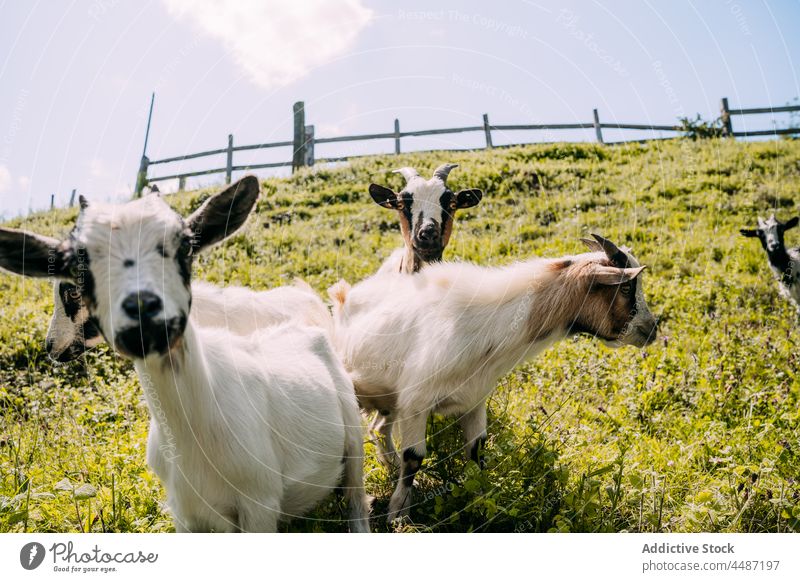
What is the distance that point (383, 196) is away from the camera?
700 cm

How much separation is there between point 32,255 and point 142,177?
3.15 m

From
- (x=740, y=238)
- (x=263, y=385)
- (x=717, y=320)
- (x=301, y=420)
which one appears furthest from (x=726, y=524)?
(x=740, y=238)

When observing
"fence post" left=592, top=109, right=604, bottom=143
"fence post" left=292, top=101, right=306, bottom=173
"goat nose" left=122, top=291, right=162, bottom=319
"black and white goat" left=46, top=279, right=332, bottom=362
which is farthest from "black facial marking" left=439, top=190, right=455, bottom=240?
"fence post" left=592, top=109, right=604, bottom=143

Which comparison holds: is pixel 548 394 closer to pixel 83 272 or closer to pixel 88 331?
pixel 88 331

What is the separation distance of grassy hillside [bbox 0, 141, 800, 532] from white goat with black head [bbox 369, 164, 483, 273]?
1.55 meters

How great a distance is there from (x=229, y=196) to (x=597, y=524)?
3.14m

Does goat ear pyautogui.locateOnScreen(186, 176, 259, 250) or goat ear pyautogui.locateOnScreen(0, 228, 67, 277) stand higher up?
goat ear pyautogui.locateOnScreen(186, 176, 259, 250)

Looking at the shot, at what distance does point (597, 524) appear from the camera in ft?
13.5

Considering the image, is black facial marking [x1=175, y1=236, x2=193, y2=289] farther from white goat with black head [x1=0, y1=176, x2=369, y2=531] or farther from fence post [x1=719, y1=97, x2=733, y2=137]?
fence post [x1=719, y1=97, x2=733, y2=137]

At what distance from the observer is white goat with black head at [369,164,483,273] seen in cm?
632

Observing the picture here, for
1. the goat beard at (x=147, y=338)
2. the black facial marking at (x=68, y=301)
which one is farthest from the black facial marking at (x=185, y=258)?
the black facial marking at (x=68, y=301)

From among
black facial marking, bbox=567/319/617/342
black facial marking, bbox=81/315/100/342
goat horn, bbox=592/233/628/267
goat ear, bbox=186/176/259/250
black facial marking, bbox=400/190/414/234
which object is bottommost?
black facial marking, bbox=567/319/617/342

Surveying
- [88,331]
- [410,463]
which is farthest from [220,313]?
[410,463]

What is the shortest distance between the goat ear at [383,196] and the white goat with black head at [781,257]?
4753mm
